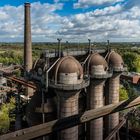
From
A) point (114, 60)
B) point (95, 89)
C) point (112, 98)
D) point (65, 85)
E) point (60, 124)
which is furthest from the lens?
point (114, 60)

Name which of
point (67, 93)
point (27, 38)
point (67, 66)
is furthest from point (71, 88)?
point (27, 38)

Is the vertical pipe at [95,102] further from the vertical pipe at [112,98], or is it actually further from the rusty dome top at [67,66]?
the rusty dome top at [67,66]

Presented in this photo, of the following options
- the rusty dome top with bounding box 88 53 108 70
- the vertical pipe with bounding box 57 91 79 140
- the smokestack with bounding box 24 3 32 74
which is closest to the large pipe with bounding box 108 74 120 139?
Result: the rusty dome top with bounding box 88 53 108 70

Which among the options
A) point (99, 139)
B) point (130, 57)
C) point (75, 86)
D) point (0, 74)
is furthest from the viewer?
point (130, 57)

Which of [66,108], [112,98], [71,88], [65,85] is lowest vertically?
[112,98]

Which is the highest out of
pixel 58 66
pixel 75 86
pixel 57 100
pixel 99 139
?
pixel 58 66

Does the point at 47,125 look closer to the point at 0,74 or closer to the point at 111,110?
the point at 111,110

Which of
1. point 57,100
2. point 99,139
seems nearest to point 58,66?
point 57,100

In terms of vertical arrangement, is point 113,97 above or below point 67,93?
below

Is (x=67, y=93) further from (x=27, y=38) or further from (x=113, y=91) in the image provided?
(x=27, y=38)
